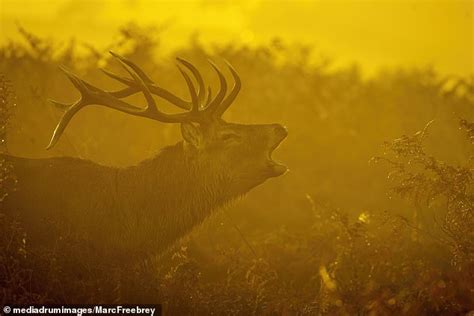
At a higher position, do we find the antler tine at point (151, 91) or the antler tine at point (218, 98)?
the antler tine at point (151, 91)

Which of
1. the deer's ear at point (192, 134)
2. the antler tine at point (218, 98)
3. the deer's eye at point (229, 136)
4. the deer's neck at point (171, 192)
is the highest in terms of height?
the antler tine at point (218, 98)

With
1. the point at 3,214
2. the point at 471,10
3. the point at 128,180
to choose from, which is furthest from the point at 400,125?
the point at 3,214

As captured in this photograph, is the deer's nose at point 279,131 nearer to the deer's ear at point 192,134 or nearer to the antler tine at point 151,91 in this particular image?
the deer's ear at point 192,134

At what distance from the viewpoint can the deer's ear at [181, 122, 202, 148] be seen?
9.00 m

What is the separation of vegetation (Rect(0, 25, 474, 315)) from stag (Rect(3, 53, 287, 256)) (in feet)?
1.05

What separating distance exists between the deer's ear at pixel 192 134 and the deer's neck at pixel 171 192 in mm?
154

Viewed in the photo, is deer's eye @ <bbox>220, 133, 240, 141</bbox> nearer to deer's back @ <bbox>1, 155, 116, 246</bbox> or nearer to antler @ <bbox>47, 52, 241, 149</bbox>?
antler @ <bbox>47, 52, 241, 149</bbox>

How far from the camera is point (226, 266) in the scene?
9891 millimetres

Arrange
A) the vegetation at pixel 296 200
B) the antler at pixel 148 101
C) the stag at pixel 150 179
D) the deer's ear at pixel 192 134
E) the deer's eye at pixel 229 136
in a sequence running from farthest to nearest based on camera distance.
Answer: the deer's eye at pixel 229 136
the deer's ear at pixel 192 134
the antler at pixel 148 101
the stag at pixel 150 179
the vegetation at pixel 296 200

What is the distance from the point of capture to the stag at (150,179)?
28.3 ft

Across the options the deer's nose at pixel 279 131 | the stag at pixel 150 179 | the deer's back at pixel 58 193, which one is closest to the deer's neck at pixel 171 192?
the stag at pixel 150 179

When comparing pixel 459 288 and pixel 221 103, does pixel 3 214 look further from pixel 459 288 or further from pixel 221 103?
pixel 459 288

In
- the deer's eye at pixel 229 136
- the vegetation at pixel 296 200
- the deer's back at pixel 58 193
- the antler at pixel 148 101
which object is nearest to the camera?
the vegetation at pixel 296 200

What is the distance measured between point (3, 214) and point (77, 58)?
10.3m
